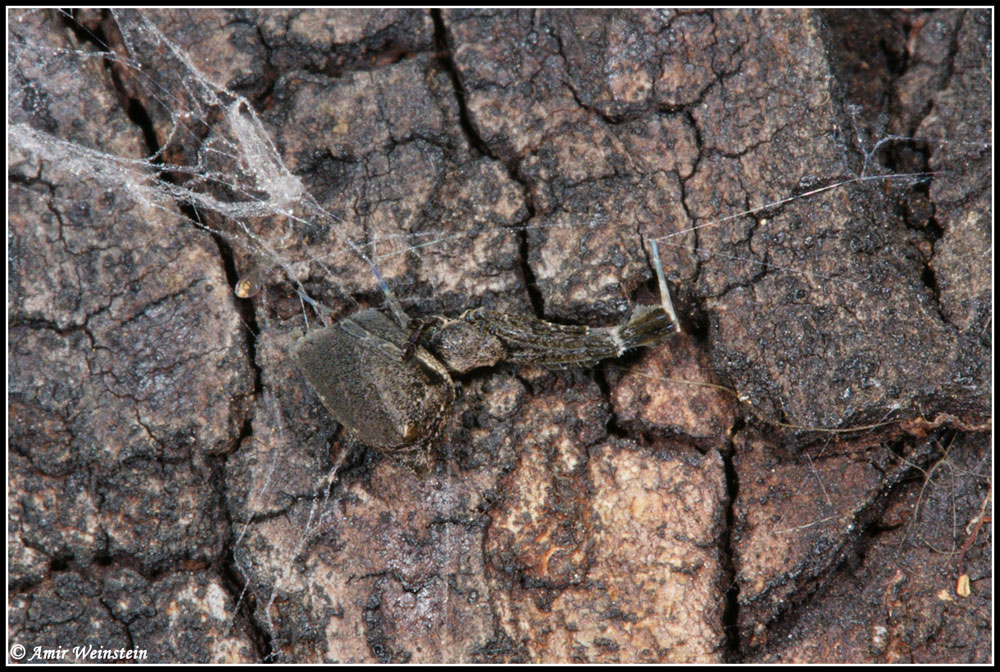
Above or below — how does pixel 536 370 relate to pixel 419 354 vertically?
below

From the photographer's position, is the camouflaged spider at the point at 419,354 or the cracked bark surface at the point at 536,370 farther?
the cracked bark surface at the point at 536,370

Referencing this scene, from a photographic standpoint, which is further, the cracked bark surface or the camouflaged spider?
the cracked bark surface

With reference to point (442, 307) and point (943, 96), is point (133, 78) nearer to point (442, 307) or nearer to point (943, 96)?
point (442, 307)

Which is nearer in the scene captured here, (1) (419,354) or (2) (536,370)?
(1) (419,354)

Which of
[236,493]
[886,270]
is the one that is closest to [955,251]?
[886,270]
